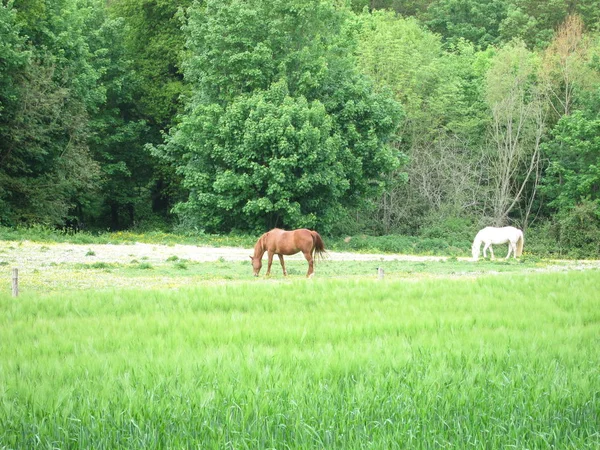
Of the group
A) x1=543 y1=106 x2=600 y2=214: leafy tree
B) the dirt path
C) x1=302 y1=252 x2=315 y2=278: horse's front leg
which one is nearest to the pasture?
x1=302 y1=252 x2=315 y2=278: horse's front leg

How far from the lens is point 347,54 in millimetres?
44656

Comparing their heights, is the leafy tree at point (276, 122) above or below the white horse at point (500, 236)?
above

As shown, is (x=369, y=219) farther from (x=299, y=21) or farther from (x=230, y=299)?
(x=230, y=299)

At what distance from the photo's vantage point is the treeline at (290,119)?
3728cm

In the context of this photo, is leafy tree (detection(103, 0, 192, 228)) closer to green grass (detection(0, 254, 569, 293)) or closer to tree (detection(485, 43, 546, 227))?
tree (detection(485, 43, 546, 227))

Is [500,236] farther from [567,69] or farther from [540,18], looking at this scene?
[540,18]

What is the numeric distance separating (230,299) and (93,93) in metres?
33.3

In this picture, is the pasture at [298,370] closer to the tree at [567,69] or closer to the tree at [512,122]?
the tree at [512,122]

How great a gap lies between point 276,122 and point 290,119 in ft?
2.88

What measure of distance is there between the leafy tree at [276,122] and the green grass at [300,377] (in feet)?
77.9

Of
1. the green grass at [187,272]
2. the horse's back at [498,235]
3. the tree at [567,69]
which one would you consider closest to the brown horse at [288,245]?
the green grass at [187,272]

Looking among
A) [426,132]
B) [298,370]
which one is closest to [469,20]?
[426,132]

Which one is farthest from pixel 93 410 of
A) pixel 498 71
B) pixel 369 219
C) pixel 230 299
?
pixel 498 71

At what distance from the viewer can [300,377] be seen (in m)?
7.59
